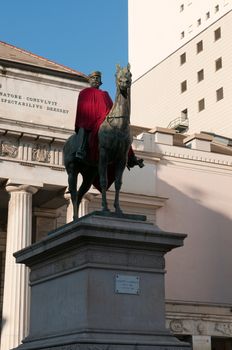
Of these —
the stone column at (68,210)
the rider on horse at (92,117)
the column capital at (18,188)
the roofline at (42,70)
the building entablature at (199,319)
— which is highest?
the roofline at (42,70)

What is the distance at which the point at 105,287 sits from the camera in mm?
11039

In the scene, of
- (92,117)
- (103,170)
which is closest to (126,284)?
(103,170)

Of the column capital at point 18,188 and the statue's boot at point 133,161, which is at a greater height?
the column capital at point 18,188

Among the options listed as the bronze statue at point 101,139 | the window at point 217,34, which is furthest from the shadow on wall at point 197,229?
the bronze statue at point 101,139

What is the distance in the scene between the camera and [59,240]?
453 inches

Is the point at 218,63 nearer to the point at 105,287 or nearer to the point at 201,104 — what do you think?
the point at 201,104

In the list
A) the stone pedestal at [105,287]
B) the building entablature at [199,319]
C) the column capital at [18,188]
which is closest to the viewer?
the stone pedestal at [105,287]

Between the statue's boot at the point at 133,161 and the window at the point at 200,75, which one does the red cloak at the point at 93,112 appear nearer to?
the statue's boot at the point at 133,161

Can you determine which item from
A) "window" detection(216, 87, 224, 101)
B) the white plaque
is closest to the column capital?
the white plaque

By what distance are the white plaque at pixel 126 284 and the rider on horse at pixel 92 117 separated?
2394mm

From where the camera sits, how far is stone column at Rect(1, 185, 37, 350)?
27141 millimetres

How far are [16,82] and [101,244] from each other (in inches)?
841

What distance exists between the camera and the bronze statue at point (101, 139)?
12344 mm

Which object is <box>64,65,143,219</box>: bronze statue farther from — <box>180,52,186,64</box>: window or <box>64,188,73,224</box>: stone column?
<box>180,52,186,64</box>: window
